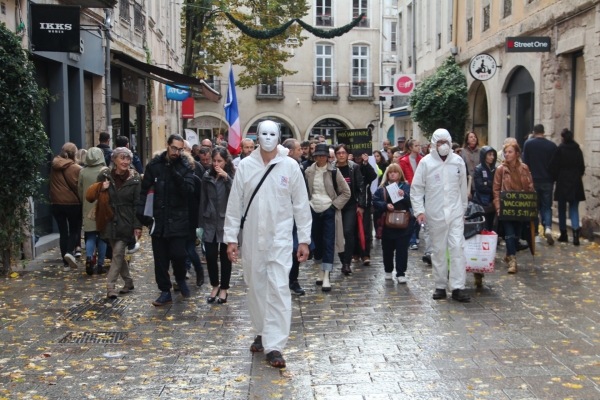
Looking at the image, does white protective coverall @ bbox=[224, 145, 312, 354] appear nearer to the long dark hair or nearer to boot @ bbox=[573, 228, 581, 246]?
the long dark hair

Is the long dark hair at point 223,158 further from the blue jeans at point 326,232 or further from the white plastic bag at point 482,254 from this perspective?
the white plastic bag at point 482,254

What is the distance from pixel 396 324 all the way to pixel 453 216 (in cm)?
163

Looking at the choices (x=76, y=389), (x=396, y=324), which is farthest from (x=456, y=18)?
(x=76, y=389)

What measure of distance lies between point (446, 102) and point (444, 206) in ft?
51.0

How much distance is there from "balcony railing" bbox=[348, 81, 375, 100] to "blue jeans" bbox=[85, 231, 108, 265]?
39811mm

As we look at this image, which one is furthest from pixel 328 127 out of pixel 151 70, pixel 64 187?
pixel 64 187

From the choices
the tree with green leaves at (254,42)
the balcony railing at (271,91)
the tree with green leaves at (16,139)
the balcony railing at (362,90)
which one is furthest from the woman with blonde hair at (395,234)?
the balcony railing at (362,90)

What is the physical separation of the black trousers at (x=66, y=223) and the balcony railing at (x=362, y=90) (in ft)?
129

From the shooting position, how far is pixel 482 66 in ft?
60.0

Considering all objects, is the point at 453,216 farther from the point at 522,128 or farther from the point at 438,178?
the point at 522,128

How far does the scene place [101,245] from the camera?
34.3 ft

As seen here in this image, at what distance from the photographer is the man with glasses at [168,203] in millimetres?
8406

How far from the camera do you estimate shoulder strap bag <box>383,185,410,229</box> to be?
9766 millimetres

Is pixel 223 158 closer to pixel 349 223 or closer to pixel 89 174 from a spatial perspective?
pixel 349 223
